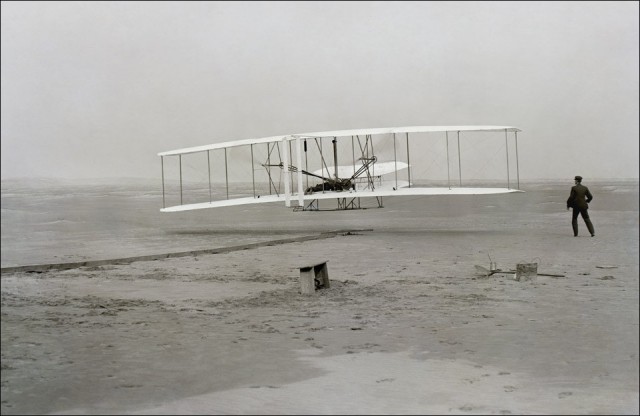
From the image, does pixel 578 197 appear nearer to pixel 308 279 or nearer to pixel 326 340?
pixel 308 279

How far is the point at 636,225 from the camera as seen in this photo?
2775cm

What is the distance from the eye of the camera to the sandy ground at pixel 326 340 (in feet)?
23.4

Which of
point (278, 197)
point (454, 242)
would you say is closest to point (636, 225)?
point (454, 242)

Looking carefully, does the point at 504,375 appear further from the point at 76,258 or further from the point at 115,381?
the point at 76,258

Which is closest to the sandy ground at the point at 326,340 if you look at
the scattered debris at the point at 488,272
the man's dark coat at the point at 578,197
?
the scattered debris at the point at 488,272

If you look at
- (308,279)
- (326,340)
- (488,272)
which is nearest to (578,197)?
(488,272)

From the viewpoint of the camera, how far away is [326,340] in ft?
31.2

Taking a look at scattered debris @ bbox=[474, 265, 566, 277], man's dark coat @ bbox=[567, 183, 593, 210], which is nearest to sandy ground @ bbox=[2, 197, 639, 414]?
scattered debris @ bbox=[474, 265, 566, 277]

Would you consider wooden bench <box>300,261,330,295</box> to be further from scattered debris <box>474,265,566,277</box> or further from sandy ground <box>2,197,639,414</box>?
scattered debris <box>474,265,566,277</box>

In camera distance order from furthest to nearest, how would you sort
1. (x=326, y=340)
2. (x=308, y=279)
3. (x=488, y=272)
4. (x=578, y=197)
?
(x=578, y=197), (x=488, y=272), (x=308, y=279), (x=326, y=340)

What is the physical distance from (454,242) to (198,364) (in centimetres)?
1411

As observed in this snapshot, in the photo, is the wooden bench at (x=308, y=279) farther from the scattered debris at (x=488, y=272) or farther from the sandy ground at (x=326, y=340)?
the scattered debris at (x=488, y=272)

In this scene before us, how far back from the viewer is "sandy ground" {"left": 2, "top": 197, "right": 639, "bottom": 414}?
7125 millimetres

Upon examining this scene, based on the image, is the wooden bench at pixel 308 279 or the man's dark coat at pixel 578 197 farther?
the man's dark coat at pixel 578 197
